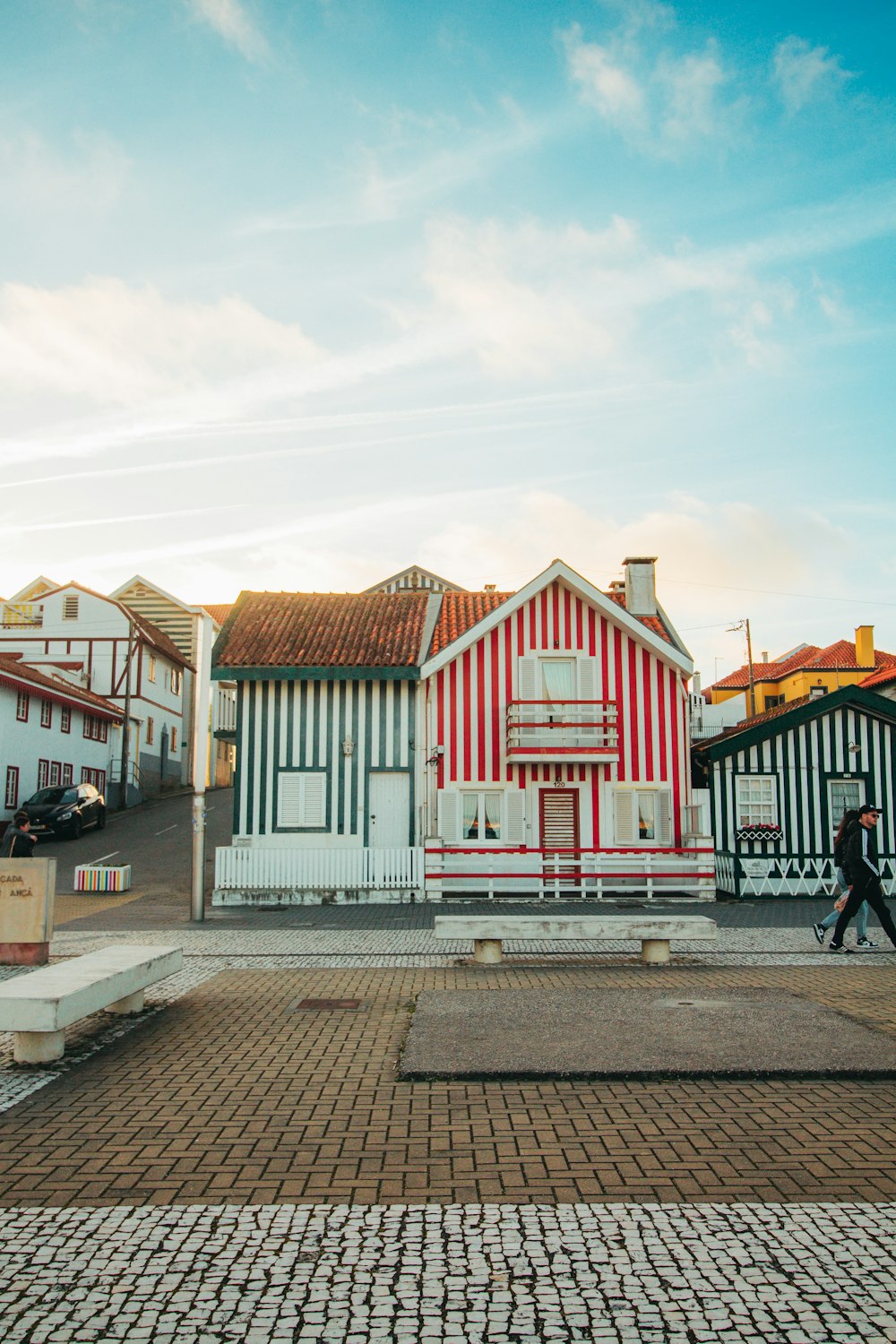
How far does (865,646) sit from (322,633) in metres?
28.7

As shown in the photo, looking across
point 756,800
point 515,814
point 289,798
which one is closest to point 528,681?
point 515,814

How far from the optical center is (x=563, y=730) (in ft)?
73.9

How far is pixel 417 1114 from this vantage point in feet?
19.5

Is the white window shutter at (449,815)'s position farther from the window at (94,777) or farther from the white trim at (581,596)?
the window at (94,777)

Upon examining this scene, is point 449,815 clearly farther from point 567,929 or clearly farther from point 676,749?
point 567,929

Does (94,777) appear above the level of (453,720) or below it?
below

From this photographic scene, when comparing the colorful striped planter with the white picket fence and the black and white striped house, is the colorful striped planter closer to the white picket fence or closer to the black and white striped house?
the white picket fence

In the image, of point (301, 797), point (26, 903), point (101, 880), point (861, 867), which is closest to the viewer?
point (26, 903)

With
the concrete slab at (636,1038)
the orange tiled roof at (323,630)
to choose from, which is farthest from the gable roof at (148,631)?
the concrete slab at (636,1038)

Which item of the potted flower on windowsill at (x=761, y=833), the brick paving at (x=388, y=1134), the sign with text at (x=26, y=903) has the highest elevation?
the potted flower on windowsill at (x=761, y=833)

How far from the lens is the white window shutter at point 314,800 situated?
898 inches

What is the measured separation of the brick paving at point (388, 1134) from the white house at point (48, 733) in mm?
28566

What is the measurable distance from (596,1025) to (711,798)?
1529 centimetres

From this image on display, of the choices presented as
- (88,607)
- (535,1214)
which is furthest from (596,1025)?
(88,607)
